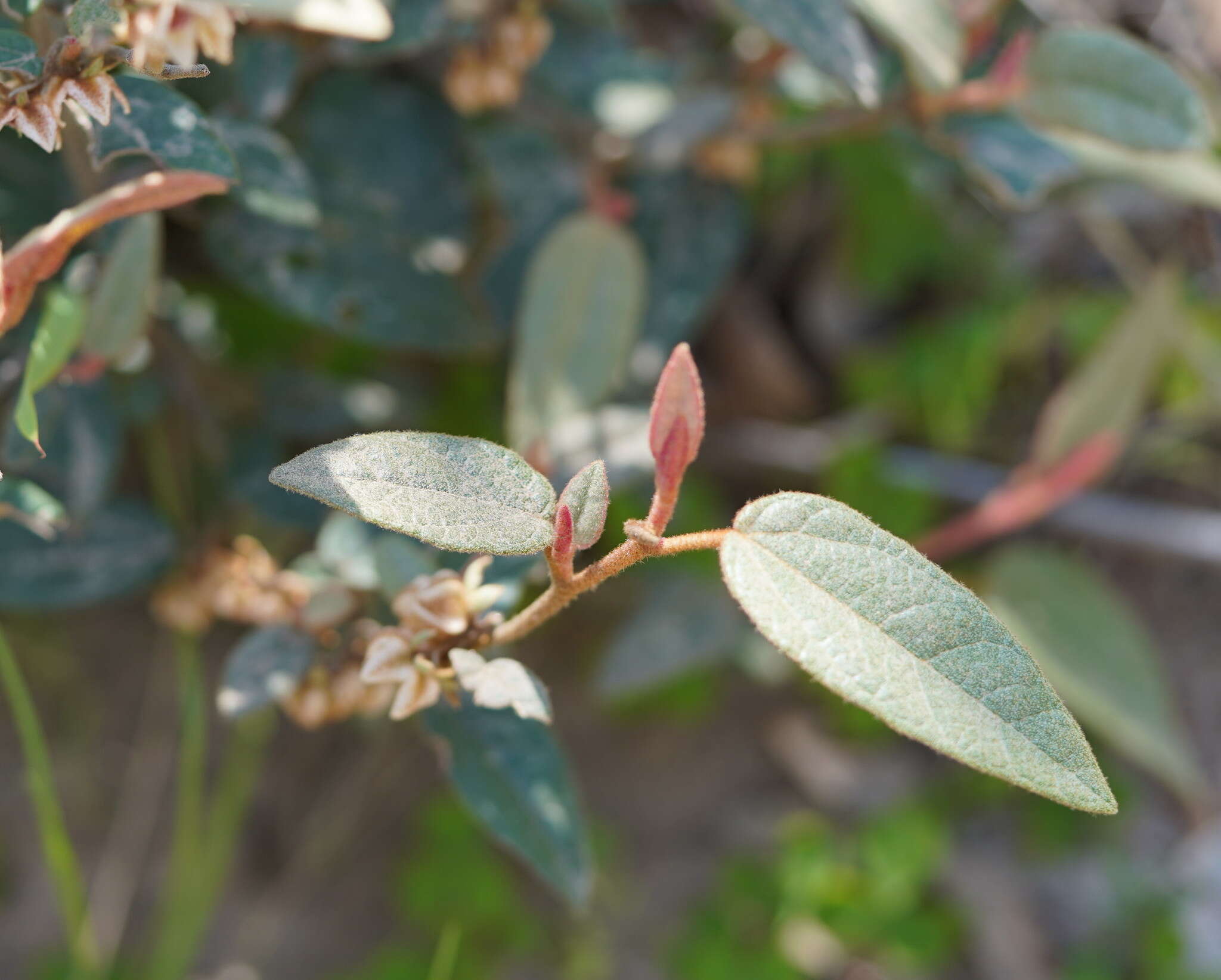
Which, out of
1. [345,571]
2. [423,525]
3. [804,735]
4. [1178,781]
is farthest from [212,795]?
[1178,781]

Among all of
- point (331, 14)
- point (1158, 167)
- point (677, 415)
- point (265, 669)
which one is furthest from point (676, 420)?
point (1158, 167)

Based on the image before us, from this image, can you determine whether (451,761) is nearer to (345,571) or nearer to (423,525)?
(345,571)

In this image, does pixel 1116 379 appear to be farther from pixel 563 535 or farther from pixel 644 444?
pixel 563 535

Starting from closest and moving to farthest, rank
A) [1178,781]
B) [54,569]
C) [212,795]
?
[54,569] → [1178,781] → [212,795]

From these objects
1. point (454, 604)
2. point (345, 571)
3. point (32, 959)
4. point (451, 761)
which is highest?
point (454, 604)

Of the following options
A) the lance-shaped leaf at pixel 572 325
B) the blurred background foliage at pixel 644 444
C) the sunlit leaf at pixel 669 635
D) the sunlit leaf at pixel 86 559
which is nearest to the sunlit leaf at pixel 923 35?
the blurred background foliage at pixel 644 444

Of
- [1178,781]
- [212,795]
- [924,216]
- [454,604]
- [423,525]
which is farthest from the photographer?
[924,216]

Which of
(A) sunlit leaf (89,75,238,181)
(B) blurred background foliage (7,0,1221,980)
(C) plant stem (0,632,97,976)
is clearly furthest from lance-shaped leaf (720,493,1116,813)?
(C) plant stem (0,632,97,976)
